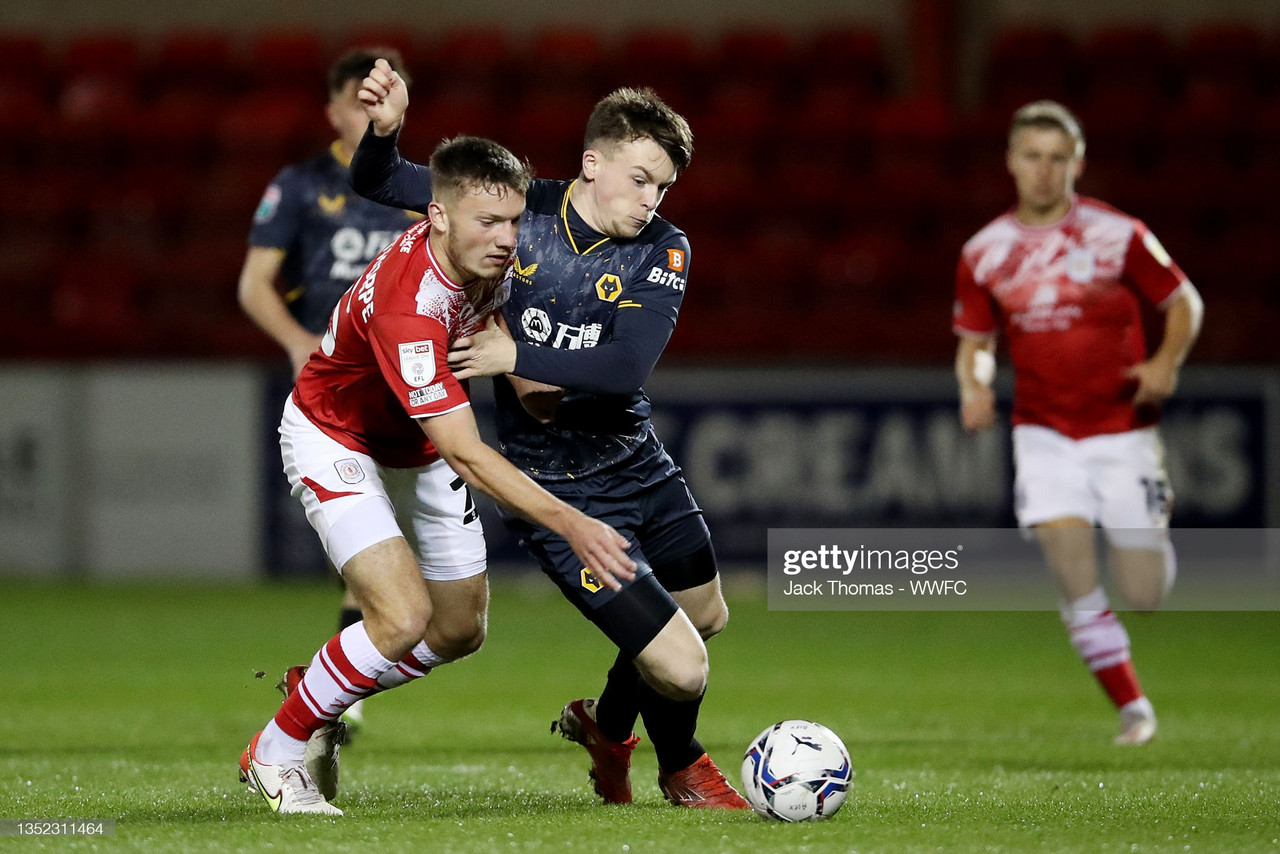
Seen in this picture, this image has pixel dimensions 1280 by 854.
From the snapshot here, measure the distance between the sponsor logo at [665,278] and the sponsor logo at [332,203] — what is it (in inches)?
93.0

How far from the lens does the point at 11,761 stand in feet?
18.1

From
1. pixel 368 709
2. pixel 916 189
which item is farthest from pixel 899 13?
pixel 368 709

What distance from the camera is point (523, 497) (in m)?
4.14

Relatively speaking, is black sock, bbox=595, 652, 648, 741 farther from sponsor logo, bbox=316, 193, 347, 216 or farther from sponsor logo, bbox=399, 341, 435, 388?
sponsor logo, bbox=316, 193, 347, 216

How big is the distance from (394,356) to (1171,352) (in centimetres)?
343

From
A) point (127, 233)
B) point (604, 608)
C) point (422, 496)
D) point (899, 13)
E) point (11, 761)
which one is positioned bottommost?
point (11, 761)

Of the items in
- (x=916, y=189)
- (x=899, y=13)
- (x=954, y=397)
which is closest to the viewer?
(x=954, y=397)

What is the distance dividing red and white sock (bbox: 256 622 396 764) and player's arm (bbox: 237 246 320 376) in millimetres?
1972

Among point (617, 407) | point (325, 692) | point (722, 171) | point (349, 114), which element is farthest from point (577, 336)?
point (722, 171)

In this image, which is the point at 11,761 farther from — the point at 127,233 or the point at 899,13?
the point at 899,13

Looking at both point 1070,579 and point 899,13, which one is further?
point 899,13

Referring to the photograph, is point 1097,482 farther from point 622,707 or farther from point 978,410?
point 622,707

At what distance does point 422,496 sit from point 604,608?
2.51ft

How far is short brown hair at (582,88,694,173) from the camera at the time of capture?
4531 mm
